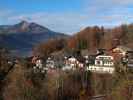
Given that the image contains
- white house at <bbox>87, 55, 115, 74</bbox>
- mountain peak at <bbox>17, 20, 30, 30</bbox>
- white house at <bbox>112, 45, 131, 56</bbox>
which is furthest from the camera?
mountain peak at <bbox>17, 20, 30, 30</bbox>

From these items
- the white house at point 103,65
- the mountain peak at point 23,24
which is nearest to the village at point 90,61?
the white house at point 103,65

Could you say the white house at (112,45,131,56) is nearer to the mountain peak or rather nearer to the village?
the village

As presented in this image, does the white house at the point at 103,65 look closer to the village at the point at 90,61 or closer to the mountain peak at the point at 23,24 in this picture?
the village at the point at 90,61

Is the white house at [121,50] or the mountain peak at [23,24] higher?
the mountain peak at [23,24]

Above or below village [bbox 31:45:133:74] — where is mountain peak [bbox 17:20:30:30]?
above

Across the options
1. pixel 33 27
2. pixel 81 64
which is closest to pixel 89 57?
pixel 81 64

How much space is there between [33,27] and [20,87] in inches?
5621

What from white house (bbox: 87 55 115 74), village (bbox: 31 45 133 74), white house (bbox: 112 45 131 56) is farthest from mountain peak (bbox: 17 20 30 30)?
white house (bbox: 87 55 115 74)

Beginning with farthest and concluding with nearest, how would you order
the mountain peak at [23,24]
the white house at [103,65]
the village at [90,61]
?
the mountain peak at [23,24] → the village at [90,61] → the white house at [103,65]

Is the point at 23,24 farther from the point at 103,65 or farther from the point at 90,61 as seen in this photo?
the point at 103,65

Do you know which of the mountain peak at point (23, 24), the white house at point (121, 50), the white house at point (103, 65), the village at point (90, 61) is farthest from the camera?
the mountain peak at point (23, 24)

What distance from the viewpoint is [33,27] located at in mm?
152125

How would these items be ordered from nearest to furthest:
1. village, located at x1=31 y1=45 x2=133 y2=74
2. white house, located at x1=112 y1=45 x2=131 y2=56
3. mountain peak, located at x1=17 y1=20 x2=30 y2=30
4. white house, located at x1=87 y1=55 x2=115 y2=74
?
white house, located at x1=87 y1=55 x2=115 y2=74, village, located at x1=31 y1=45 x2=133 y2=74, white house, located at x1=112 y1=45 x2=131 y2=56, mountain peak, located at x1=17 y1=20 x2=30 y2=30

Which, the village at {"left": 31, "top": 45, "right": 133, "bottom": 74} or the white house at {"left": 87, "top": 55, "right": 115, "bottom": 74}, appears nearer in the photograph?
the white house at {"left": 87, "top": 55, "right": 115, "bottom": 74}
